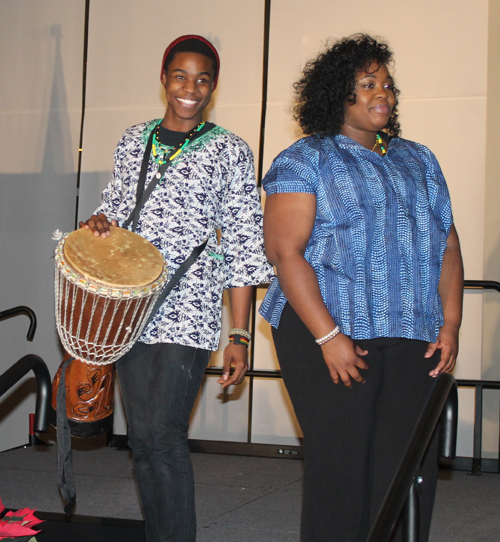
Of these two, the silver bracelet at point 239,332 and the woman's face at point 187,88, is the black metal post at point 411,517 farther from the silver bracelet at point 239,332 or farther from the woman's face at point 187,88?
the woman's face at point 187,88

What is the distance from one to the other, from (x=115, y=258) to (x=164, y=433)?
0.52 metres

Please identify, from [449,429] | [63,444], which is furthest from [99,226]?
[449,429]

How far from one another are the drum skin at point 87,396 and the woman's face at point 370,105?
1.03 meters

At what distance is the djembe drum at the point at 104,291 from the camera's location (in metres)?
1.83

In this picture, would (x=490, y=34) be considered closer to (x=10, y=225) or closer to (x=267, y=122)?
(x=267, y=122)

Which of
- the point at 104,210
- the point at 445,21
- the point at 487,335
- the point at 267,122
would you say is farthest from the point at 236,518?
the point at 445,21

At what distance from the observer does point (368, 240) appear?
166cm

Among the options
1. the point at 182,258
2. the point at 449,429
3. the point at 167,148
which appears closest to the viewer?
the point at 449,429

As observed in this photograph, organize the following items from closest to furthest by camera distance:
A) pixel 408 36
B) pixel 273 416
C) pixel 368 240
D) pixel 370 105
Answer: pixel 368 240 → pixel 370 105 → pixel 408 36 → pixel 273 416

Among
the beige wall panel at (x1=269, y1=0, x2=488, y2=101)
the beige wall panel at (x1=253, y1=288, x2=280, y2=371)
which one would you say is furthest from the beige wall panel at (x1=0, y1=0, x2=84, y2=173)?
the beige wall panel at (x1=253, y1=288, x2=280, y2=371)

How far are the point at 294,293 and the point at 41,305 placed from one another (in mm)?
3042

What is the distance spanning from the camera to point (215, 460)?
4098 millimetres

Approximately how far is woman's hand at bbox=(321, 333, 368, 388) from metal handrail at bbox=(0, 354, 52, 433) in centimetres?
67

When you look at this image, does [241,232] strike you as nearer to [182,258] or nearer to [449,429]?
[182,258]
